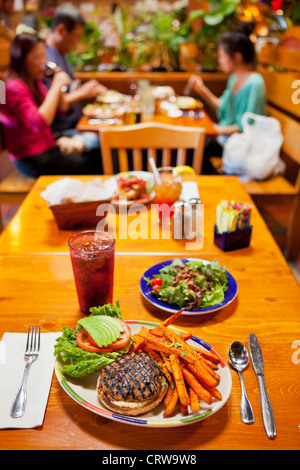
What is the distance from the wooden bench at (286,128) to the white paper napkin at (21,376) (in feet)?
6.77

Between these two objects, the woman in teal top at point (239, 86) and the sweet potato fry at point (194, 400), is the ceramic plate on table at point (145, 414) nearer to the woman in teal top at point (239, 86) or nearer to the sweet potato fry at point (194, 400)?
the sweet potato fry at point (194, 400)

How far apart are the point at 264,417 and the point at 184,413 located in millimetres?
163

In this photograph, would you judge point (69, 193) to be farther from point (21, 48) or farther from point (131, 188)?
point (21, 48)

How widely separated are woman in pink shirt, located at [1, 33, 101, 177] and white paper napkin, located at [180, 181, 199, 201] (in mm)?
1436

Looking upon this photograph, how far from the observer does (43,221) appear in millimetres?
1497

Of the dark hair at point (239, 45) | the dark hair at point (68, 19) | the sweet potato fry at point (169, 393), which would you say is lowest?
the sweet potato fry at point (169, 393)

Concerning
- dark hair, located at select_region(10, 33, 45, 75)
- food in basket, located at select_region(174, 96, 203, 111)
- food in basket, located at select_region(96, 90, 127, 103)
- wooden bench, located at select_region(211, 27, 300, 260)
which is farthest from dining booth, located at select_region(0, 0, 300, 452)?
food in basket, located at select_region(96, 90, 127, 103)

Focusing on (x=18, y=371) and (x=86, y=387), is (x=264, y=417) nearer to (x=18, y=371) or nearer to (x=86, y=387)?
(x=86, y=387)

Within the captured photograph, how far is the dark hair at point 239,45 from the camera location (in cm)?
309

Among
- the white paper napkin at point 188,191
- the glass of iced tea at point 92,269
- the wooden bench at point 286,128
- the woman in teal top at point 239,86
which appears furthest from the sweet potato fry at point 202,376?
the woman in teal top at point 239,86

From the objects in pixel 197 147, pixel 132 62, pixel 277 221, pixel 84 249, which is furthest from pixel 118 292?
pixel 132 62

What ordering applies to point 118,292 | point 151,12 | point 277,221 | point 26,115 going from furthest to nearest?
1. point 151,12
2. point 277,221
3. point 26,115
4. point 118,292

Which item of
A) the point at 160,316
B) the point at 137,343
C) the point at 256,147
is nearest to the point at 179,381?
the point at 137,343

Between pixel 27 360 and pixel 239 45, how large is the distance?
3.08m
